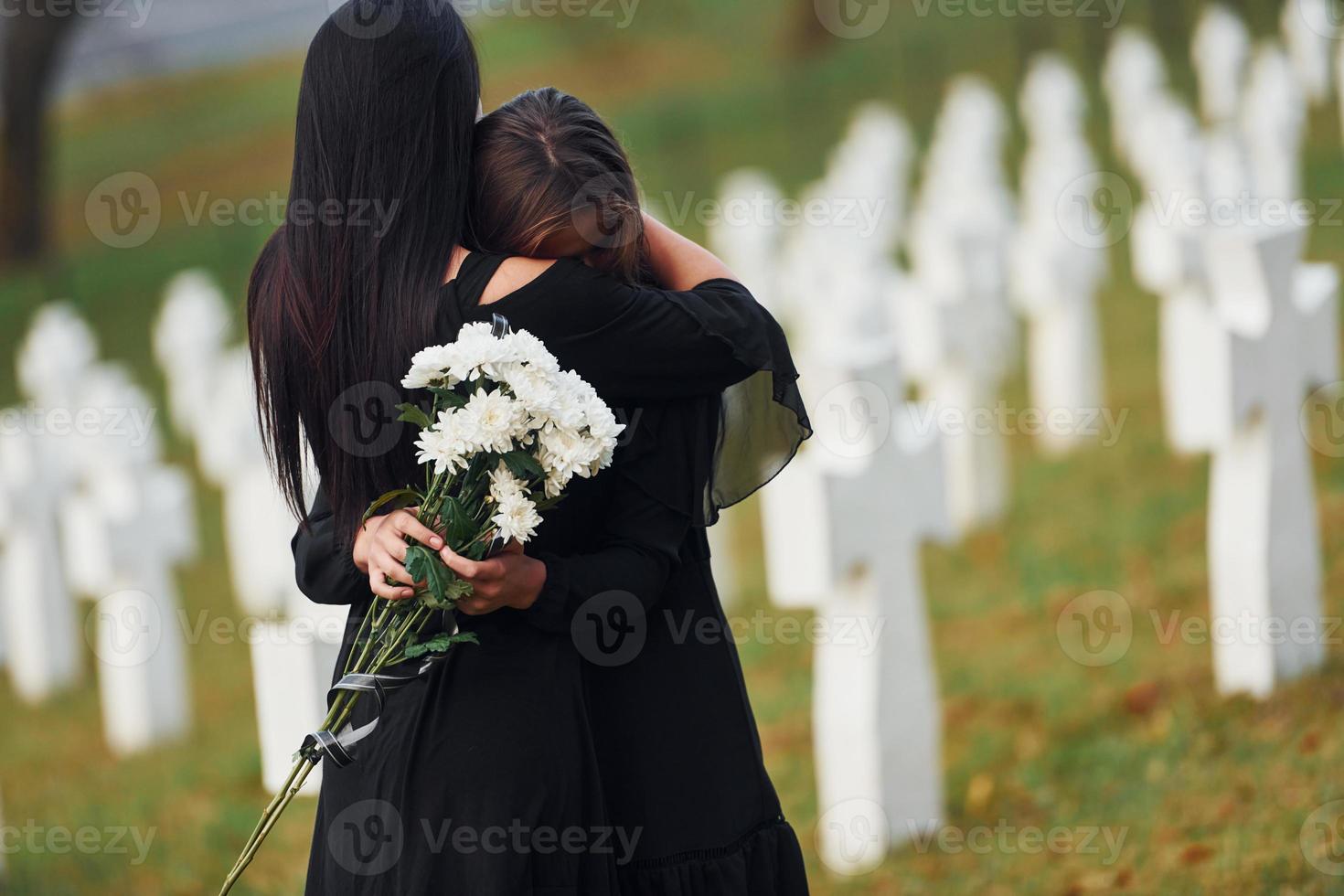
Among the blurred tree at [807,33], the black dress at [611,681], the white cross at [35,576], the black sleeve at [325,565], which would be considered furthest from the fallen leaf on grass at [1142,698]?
the blurred tree at [807,33]

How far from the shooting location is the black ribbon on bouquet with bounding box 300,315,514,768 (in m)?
2.49

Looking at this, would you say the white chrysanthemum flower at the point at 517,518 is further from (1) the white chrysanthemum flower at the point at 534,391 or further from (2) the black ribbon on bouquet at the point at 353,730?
(2) the black ribbon on bouquet at the point at 353,730

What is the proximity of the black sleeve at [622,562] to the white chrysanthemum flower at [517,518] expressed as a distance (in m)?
0.15

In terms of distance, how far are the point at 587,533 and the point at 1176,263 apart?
14.6 ft

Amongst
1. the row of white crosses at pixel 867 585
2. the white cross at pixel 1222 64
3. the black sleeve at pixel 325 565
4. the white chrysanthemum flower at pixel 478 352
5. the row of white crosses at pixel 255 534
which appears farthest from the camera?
the white cross at pixel 1222 64

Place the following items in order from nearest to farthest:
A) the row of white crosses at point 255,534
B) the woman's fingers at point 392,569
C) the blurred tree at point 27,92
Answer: the woman's fingers at point 392,569, the row of white crosses at point 255,534, the blurred tree at point 27,92

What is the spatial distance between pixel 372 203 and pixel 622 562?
2.29 feet

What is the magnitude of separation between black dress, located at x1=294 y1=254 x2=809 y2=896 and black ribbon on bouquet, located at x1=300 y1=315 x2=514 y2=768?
1.1 inches

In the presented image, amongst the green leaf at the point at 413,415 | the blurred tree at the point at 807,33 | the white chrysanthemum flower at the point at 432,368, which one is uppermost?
the blurred tree at the point at 807,33

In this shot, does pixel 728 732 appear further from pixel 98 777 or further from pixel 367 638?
pixel 98 777

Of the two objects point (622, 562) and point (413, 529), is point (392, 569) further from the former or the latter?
point (622, 562)

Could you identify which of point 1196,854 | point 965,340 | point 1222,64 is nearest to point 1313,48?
point 1222,64

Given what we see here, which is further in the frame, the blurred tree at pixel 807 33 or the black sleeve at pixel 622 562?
the blurred tree at pixel 807 33

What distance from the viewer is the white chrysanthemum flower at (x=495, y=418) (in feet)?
7.50
